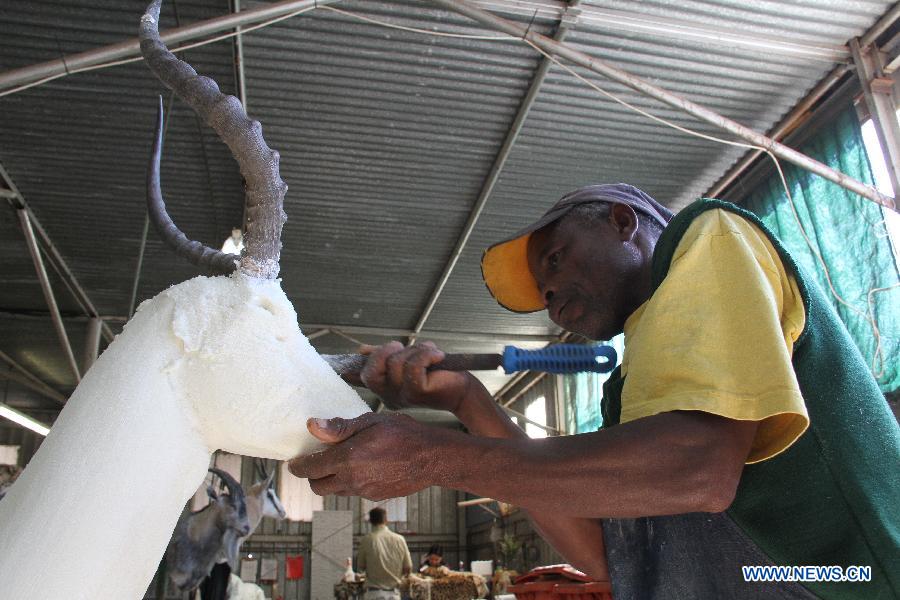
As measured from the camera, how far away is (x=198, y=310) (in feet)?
4.03

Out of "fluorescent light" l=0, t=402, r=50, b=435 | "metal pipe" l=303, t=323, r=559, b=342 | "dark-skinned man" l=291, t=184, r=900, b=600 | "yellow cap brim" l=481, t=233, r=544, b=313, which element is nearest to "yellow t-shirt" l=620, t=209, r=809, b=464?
"dark-skinned man" l=291, t=184, r=900, b=600

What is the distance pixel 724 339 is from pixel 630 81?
3.71 metres

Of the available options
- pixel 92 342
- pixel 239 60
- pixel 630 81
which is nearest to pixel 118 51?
pixel 239 60

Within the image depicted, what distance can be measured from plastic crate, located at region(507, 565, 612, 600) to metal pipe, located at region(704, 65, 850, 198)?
3.91 metres

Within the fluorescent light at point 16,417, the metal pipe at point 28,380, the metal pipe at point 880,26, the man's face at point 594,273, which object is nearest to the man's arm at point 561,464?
the man's face at point 594,273

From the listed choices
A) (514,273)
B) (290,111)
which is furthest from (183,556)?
(514,273)

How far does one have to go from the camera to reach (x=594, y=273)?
1680 millimetres

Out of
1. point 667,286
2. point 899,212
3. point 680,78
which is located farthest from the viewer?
point 680,78

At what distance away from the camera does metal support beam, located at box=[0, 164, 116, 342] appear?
6.15 m

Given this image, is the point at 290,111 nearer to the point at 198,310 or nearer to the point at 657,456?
the point at 198,310

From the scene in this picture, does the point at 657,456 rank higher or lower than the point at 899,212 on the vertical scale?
lower

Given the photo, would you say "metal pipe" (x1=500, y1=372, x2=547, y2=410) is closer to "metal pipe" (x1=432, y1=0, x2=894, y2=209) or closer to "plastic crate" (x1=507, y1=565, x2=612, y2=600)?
"metal pipe" (x1=432, y1=0, x2=894, y2=209)

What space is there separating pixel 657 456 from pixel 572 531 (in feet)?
2.10

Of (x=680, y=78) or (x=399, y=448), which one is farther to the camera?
(x=680, y=78)
